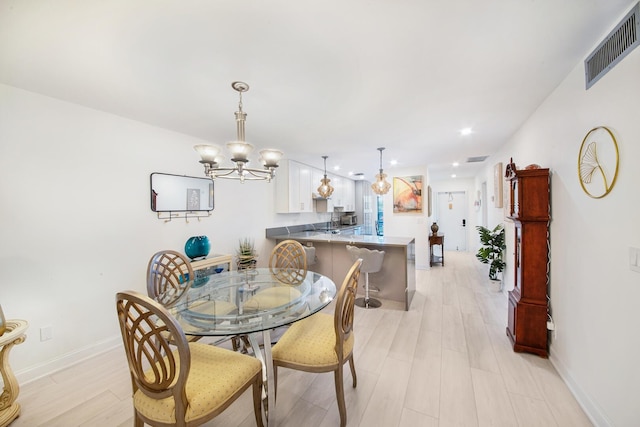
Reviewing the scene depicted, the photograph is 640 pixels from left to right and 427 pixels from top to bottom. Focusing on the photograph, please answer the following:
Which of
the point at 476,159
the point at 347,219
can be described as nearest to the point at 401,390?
the point at 476,159

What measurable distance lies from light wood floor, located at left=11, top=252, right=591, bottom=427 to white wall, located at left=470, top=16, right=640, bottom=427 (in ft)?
0.95

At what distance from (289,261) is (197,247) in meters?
1.21

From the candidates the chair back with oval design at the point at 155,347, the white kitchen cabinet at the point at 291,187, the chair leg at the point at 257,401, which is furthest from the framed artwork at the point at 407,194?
the chair back with oval design at the point at 155,347

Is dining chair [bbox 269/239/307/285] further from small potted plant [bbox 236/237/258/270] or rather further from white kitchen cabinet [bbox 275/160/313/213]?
white kitchen cabinet [bbox 275/160/313/213]

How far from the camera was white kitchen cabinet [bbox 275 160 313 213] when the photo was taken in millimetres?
4594

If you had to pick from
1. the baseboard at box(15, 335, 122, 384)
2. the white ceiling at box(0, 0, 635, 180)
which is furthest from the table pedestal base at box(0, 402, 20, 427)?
the white ceiling at box(0, 0, 635, 180)

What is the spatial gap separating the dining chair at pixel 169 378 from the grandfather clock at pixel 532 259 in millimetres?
2507

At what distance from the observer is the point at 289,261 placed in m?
2.86

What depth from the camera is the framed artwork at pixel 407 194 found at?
17.9 ft

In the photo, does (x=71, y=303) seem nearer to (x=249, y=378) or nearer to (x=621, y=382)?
(x=249, y=378)

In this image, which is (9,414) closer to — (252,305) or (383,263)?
(252,305)

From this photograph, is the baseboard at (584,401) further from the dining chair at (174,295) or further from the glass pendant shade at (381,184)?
the glass pendant shade at (381,184)

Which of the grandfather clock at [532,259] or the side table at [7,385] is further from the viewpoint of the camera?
the grandfather clock at [532,259]

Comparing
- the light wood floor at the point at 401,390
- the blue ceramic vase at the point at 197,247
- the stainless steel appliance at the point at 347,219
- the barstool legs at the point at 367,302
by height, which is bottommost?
the light wood floor at the point at 401,390
